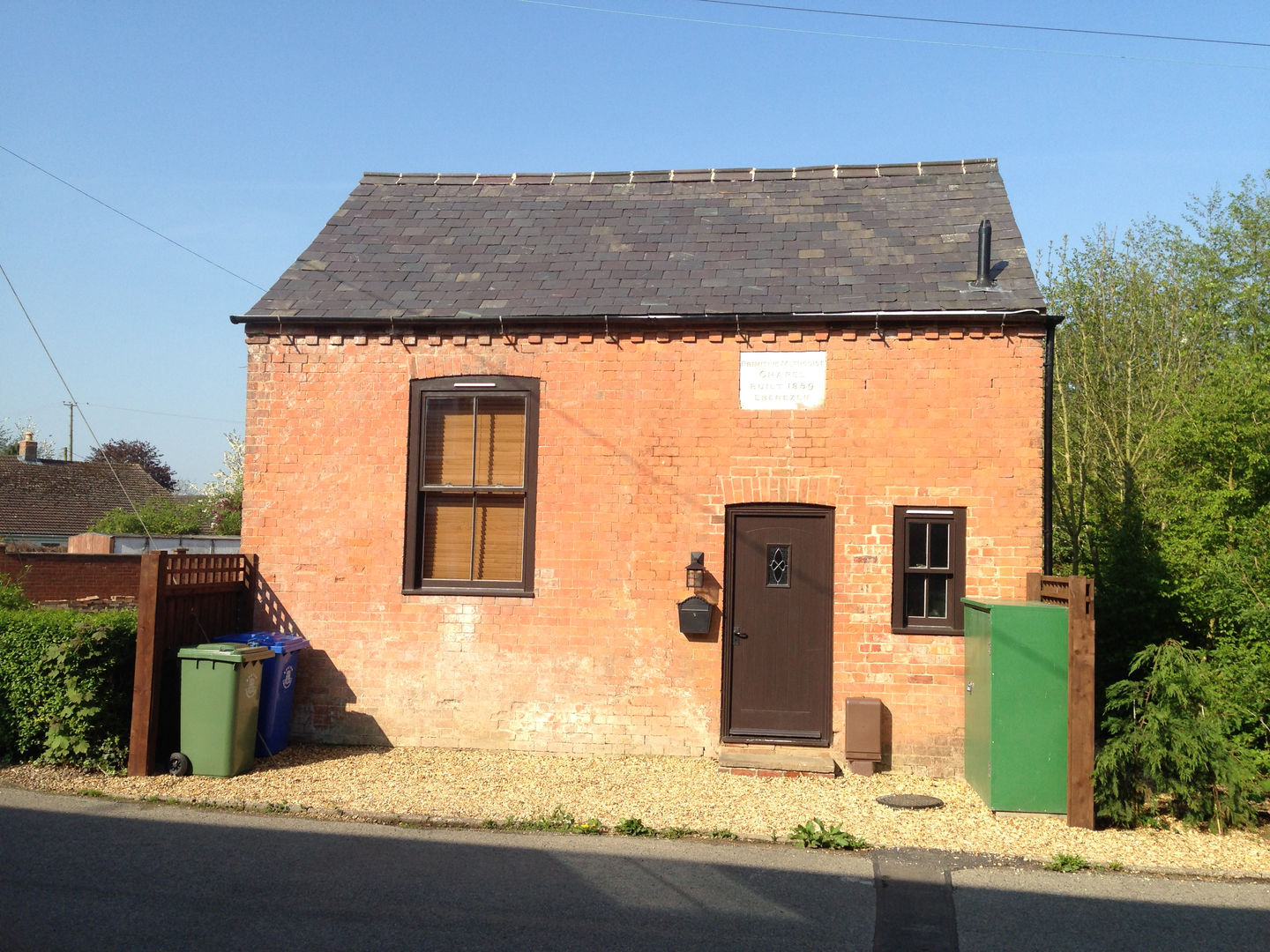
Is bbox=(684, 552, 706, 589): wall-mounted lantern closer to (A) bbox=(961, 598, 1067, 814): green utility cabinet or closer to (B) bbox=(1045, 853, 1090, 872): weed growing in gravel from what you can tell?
(A) bbox=(961, 598, 1067, 814): green utility cabinet

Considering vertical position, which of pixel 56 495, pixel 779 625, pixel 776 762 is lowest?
pixel 776 762

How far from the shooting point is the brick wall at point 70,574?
2208cm

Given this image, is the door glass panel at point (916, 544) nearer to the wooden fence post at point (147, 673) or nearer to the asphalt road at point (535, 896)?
the asphalt road at point (535, 896)

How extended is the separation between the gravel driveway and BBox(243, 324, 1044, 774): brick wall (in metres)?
0.51

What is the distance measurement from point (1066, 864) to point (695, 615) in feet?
12.4

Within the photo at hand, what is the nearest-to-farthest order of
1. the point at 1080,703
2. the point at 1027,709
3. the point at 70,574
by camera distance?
the point at 1080,703, the point at 1027,709, the point at 70,574

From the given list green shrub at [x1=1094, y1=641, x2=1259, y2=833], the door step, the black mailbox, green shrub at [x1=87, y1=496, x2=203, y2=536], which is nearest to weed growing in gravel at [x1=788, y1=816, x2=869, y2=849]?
the door step

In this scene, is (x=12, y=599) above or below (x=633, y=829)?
above

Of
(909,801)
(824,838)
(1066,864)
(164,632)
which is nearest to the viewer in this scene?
(1066,864)

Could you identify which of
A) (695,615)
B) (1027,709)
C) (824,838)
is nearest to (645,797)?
(824,838)

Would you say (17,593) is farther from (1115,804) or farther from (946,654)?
(1115,804)

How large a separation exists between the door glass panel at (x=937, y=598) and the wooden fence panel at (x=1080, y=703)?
5.55 feet

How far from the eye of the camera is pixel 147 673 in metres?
8.57

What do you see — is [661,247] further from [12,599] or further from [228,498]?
[228,498]
